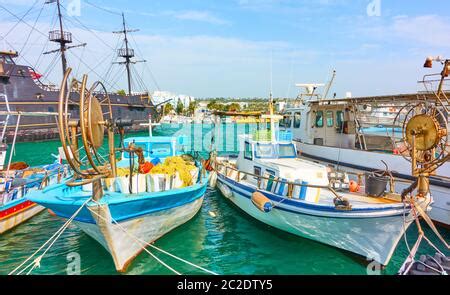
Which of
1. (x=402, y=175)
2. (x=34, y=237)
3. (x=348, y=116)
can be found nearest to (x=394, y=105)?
(x=348, y=116)

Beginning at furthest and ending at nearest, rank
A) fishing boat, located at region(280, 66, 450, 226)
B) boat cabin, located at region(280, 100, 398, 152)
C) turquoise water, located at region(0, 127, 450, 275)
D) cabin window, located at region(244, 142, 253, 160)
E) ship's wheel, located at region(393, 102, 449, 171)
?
boat cabin, located at region(280, 100, 398, 152) → cabin window, located at region(244, 142, 253, 160) → fishing boat, located at region(280, 66, 450, 226) → turquoise water, located at region(0, 127, 450, 275) → ship's wheel, located at region(393, 102, 449, 171)

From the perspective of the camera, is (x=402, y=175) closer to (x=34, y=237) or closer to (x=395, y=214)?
(x=395, y=214)

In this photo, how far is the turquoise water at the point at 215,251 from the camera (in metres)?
9.27

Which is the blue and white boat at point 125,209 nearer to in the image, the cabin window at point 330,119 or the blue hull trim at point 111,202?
the blue hull trim at point 111,202

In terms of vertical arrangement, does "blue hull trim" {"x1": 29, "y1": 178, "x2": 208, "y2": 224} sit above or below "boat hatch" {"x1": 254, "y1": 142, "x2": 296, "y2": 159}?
below

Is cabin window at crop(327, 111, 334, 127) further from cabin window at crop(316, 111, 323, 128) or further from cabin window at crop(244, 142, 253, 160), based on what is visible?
cabin window at crop(244, 142, 253, 160)

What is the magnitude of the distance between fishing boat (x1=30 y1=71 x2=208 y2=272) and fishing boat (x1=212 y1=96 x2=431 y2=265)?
2.56m

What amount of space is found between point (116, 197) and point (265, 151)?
6560 mm

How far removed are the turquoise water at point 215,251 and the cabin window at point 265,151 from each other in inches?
97.3

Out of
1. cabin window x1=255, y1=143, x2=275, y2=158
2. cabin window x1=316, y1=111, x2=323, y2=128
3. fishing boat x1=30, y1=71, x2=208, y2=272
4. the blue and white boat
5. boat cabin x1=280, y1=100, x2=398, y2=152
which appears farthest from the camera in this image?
cabin window x1=316, y1=111, x2=323, y2=128

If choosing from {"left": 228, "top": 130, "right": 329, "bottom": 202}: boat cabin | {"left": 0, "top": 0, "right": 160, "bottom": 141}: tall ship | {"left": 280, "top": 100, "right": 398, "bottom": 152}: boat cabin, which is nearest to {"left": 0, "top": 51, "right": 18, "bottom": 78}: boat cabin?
{"left": 0, "top": 0, "right": 160, "bottom": 141}: tall ship

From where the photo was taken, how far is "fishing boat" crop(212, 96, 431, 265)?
8828mm
